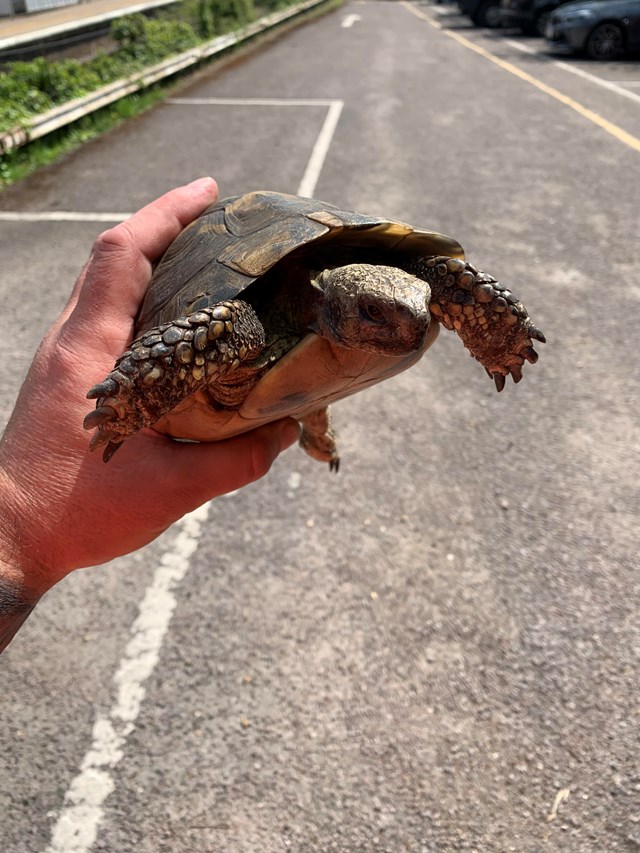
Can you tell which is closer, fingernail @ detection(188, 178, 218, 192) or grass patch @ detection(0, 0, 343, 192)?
fingernail @ detection(188, 178, 218, 192)

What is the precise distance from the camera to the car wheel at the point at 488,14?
66.4 feet

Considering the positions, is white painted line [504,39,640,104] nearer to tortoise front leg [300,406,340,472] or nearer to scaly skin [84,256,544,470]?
tortoise front leg [300,406,340,472]

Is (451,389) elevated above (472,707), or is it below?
above

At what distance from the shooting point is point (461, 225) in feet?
19.9

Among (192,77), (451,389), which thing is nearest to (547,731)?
(451,389)

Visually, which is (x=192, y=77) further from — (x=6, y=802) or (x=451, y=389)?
(x=6, y=802)

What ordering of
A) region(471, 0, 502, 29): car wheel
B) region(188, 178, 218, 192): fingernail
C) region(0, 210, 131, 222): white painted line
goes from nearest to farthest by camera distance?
region(188, 178, 218, 192): fingernail < region(0, 210, 131, 222): white painted line < region(471, 0, 502, 29): car wheel

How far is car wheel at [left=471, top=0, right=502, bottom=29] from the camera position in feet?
66.4

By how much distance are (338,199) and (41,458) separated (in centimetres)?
534

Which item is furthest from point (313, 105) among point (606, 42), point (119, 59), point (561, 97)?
point (606, 42)

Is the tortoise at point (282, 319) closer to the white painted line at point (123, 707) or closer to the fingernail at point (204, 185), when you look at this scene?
the fingernail at point (204, 185)

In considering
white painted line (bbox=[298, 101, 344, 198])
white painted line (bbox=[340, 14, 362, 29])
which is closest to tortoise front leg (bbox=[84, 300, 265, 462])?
white painted line (bbox=[298, 101, 344, 198])

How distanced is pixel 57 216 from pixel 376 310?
19.0 ft

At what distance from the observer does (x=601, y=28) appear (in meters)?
13.8
